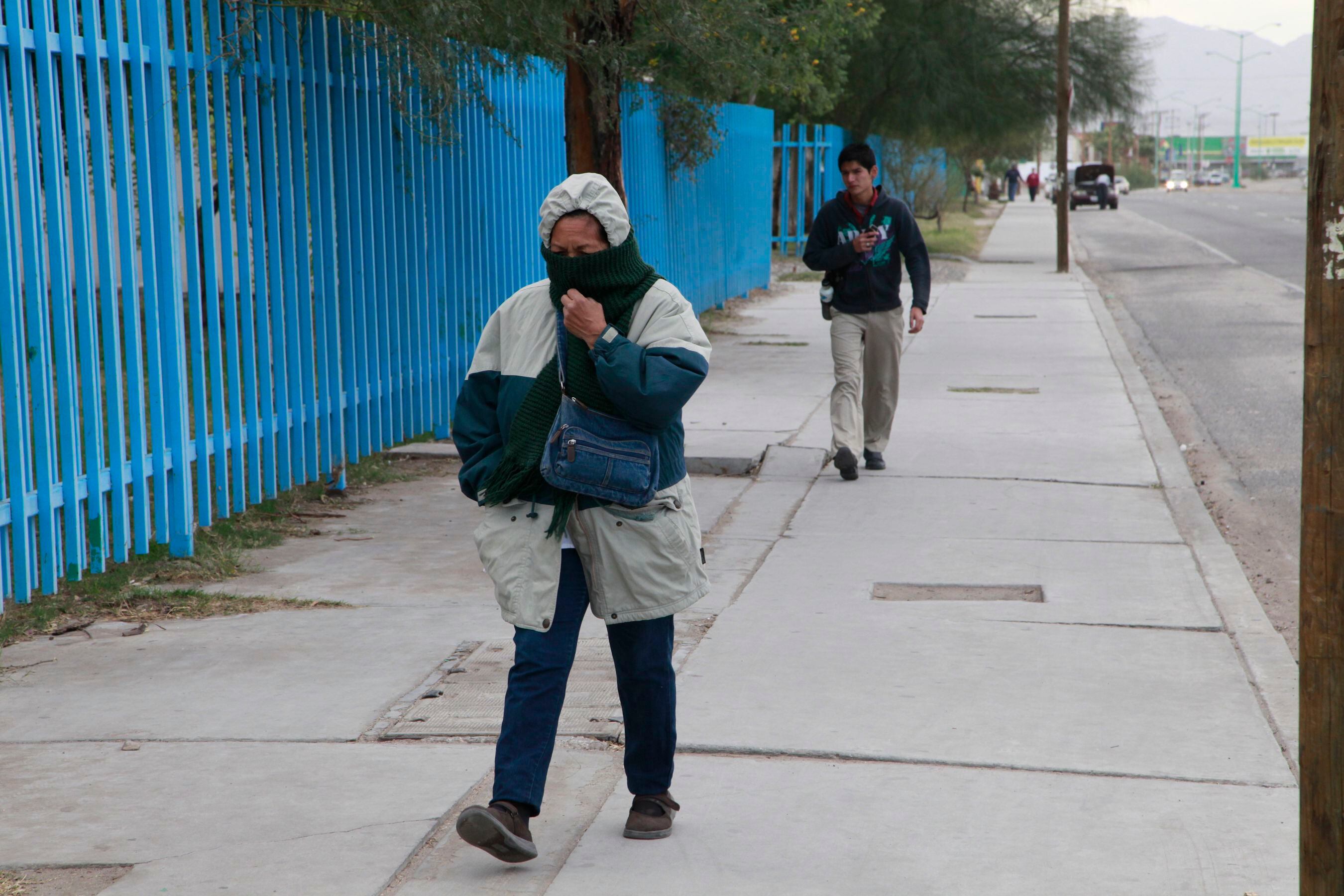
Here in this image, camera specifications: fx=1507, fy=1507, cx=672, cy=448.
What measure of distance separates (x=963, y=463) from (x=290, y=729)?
5484mm

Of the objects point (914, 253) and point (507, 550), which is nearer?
point (507, 550)

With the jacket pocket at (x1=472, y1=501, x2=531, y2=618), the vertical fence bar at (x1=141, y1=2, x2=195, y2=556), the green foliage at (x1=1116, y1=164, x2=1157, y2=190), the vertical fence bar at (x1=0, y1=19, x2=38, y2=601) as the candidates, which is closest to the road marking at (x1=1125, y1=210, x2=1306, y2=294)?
the vertical fence bar at (x1=141, y1=2, x2=195, y2=556)

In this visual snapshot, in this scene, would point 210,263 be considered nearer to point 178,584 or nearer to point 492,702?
point 178,584

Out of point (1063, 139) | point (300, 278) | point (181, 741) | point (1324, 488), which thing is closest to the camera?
point (1324, 488)

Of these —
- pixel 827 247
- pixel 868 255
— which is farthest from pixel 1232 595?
pixel 827 247

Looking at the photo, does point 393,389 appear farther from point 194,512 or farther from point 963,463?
point 963,463

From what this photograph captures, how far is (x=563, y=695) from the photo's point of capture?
11.9 feet

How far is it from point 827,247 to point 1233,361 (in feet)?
24.1

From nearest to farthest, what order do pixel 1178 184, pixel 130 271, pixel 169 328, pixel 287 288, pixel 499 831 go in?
pixel 499 831 → pixel 130 271 → pixel 169 328 → pixel 287 288 → pixel 1178 184

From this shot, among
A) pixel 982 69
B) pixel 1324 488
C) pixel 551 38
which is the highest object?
pixel 982 69

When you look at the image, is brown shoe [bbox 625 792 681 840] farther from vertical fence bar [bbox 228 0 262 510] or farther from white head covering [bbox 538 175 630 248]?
vertical fence bar [bbox 228 0 262 510]

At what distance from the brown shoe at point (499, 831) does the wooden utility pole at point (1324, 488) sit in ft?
5.42

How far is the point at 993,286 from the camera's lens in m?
23.3

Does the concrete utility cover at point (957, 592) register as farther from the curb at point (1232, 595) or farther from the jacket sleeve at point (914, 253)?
the jacket sleeve at point (914, 253)
